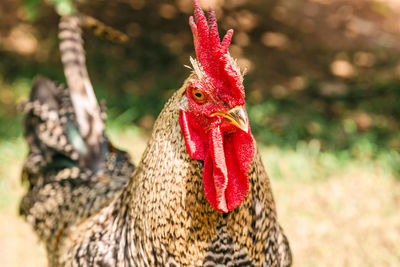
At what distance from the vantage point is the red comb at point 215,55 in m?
1.92

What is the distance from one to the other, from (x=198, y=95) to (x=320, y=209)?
3235mm

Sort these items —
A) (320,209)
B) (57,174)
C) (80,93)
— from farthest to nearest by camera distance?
(320,209)
(80,93)
(57,174)

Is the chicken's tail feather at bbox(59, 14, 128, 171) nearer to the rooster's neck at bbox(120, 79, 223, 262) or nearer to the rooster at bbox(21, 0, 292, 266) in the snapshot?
the rooster at bbox(21, 0, 292, 266)

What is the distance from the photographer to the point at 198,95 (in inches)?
78.1

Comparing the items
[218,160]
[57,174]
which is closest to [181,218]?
[218,160]

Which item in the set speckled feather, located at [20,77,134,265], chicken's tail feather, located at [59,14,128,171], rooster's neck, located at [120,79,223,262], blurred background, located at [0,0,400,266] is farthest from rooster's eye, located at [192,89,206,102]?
blurred background, located at [0,0,400,266]

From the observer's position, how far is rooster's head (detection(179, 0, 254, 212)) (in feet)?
6.34

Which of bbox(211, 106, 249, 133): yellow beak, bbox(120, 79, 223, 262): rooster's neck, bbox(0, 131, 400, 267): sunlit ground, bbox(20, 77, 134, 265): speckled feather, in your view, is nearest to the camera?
bbox(211, 106, 249, 133): yellow beak

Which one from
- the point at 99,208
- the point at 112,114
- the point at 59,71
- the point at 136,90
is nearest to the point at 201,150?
the point at 99,208

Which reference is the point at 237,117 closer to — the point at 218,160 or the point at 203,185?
the point at 218,160

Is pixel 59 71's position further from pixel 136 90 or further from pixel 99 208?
pixel 99 208

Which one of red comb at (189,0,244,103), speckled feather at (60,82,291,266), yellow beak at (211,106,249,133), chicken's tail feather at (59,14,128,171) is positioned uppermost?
chicken's tail feather at (59,14,128,171)

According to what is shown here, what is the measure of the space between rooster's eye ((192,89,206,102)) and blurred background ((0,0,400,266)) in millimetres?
2093

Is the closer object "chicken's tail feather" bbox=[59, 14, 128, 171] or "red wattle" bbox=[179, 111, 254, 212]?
"red wattle" bbox=[179, 111, 254, 212]
